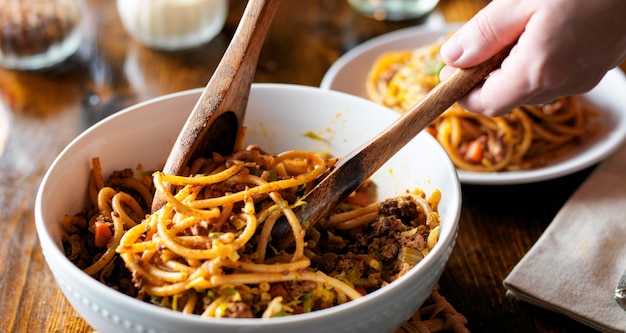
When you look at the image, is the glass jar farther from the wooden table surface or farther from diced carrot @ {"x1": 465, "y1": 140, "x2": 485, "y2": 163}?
diced carrot @ {"x1": 465, "y1": 140, "x2": 485, "y2": 163}

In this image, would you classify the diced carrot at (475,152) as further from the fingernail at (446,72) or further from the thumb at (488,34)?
the thumb at (488,34)

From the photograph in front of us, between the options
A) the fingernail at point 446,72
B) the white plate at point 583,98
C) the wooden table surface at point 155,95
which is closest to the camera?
the fingernail at point 446,72

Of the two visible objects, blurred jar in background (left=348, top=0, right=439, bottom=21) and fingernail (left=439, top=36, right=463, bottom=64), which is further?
blurred jar in background (left=348, top=0, right=439, bottom=21)

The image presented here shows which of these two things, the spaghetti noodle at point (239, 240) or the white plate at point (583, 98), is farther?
the white plate at point (583, 98)

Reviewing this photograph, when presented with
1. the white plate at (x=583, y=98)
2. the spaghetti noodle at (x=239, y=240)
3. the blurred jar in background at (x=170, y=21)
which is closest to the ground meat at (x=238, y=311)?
the spaghetti noodle at (x=239, y=240)

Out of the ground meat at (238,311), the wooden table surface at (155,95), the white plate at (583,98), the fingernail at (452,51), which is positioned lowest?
the wooden table surface at (155,95)

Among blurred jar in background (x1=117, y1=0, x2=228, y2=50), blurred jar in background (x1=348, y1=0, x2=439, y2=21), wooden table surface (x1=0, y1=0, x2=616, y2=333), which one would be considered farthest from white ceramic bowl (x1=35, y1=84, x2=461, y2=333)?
blurred jar in background (x1=348, y1=0, x2=439, y2=21)

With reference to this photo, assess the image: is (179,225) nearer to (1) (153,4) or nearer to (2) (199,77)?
(2) (199,77)
